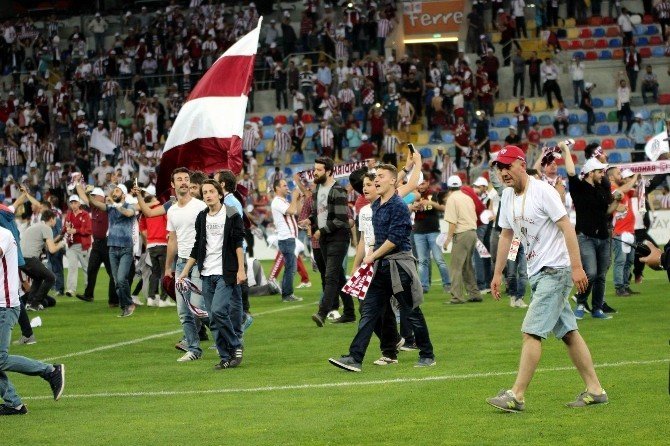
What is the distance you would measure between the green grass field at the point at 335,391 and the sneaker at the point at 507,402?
0.08 meters

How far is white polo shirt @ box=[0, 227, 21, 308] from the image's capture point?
10045 millimetres

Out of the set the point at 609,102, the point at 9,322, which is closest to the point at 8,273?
the point at 9,322

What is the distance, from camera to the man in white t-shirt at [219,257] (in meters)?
12.1

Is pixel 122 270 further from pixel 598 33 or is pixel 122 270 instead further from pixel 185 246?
pixel 598 33

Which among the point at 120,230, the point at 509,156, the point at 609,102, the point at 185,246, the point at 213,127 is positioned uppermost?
the point at 213,127

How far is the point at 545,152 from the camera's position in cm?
1381

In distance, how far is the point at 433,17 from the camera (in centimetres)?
4288

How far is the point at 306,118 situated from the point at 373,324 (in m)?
29.3

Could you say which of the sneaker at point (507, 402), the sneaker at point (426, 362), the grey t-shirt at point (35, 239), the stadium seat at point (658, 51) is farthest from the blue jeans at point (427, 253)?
the stadium seat at point (658, 51)

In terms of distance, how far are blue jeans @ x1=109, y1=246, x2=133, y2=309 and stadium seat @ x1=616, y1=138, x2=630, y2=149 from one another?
69.3 feet

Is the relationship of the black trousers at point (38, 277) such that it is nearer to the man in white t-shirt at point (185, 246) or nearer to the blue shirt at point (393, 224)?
the man in white t-shirt at point (185, 246)

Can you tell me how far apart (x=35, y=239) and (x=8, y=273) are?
10.1m

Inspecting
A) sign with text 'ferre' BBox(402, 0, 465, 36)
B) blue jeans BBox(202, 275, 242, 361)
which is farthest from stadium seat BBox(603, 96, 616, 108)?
blue jeans BBox(202, 275, 242, 361)

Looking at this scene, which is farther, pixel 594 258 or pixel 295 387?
pixel 594 258
